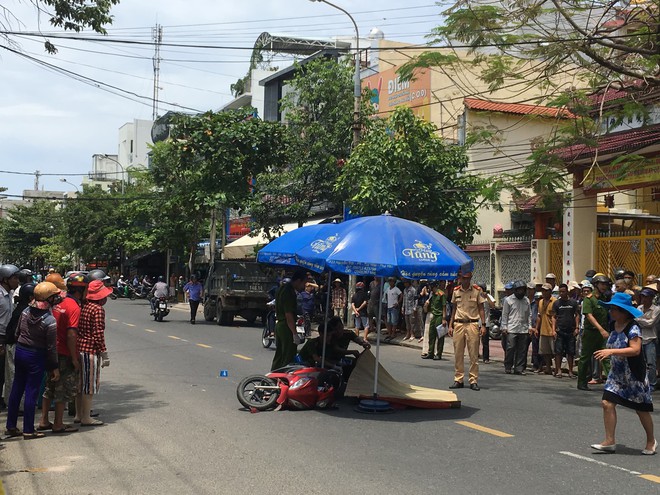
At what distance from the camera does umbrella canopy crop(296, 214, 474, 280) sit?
937cm

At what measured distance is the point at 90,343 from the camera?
28.8 feet

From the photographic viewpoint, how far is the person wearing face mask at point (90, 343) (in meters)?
8.73

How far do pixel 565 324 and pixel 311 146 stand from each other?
663 inches

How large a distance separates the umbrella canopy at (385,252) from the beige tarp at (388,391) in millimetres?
1591

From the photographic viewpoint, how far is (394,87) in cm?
3262

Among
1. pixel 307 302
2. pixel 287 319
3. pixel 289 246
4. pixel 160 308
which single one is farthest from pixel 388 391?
pixel 160 308

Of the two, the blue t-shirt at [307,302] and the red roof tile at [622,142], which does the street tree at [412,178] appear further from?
the red roof tile at [622,142]

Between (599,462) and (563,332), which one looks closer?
(599,462)

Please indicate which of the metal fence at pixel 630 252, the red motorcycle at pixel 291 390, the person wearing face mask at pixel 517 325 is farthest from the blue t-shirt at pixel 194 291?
the red motorcycle at pixel 291 390

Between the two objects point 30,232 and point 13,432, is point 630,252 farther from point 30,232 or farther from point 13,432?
point 30,232

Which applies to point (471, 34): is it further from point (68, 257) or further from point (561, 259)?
point (68, 257)

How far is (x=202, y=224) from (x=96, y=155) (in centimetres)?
5536

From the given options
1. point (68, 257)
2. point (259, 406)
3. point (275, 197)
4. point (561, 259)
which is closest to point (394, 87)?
point (275, 197)

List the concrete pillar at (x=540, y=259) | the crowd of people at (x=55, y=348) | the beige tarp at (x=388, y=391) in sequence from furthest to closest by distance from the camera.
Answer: the concrete pillar at (x=540, y=259) → the beige tarp at (x=388, y=391) → the crowd of people at (x=55, y=348)
